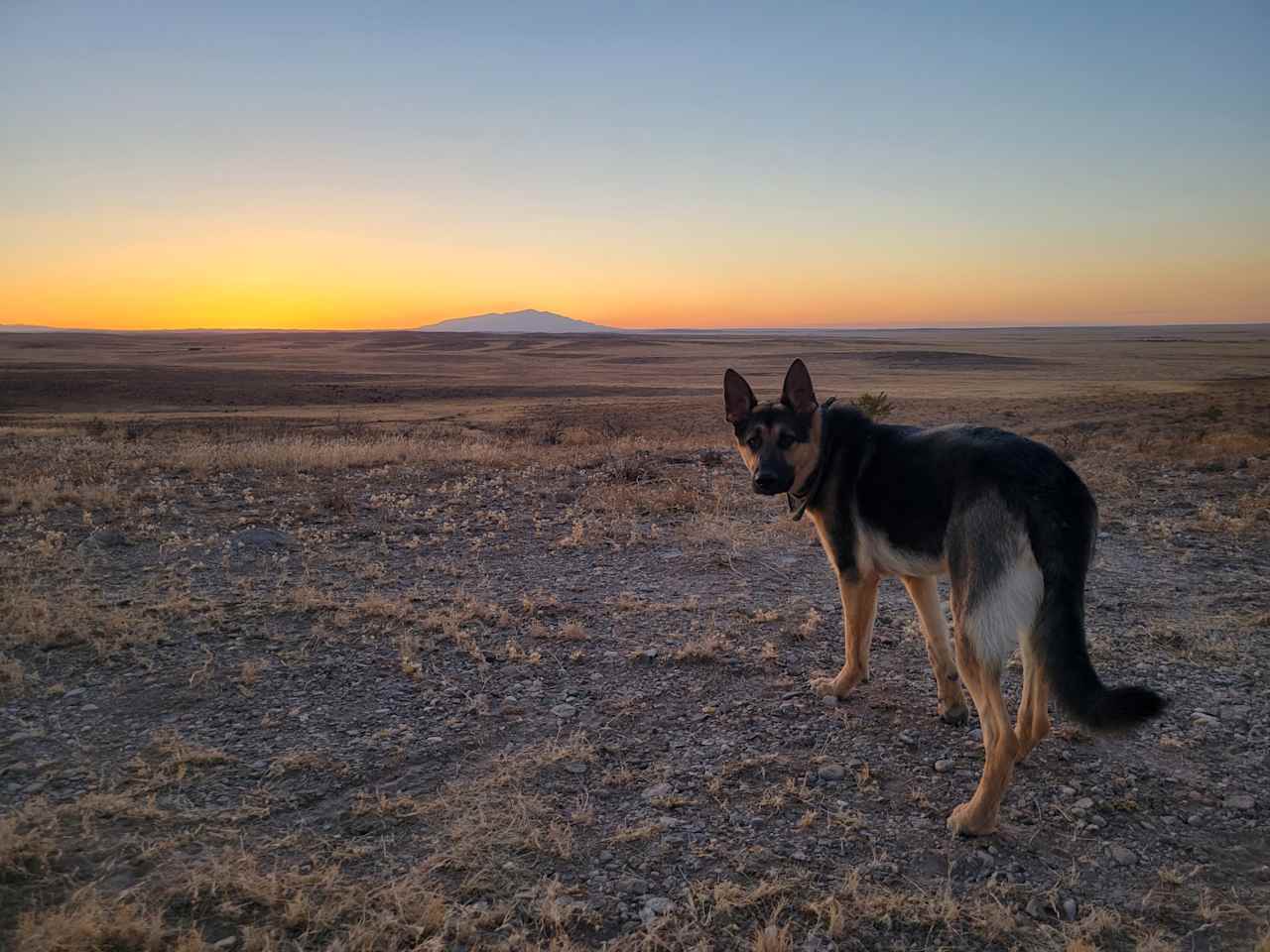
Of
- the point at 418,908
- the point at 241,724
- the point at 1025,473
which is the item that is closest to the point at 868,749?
the point at 1025,473

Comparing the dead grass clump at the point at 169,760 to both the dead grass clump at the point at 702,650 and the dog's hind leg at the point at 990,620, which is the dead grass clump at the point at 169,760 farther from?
the dog's hind leg at the point at 990,620

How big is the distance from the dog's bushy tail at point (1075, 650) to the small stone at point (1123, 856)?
1028 millimetres

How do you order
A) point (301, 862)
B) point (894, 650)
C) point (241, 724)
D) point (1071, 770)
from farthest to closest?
point (894, 650)
point (241, 724)
point (1071, 770)
point (301, 862)

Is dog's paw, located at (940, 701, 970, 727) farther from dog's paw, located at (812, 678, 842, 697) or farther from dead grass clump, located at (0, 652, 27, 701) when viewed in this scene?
dead grass clump, located at (0, 652, 27, 701)

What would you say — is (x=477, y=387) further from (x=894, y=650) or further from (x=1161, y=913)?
(x=1161, y=913)

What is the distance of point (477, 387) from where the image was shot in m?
46.9

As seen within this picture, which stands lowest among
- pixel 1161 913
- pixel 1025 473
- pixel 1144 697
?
pixel 1161 913

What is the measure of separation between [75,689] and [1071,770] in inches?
283

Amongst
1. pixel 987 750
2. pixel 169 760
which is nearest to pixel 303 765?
pixel 169 760

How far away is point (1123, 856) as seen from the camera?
3896mm

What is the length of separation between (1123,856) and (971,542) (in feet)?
5.99

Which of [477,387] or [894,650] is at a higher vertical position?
[477,387]

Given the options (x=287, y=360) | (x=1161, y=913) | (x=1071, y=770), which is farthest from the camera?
(x=287, y=360)

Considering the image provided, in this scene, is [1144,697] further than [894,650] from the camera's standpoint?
No
